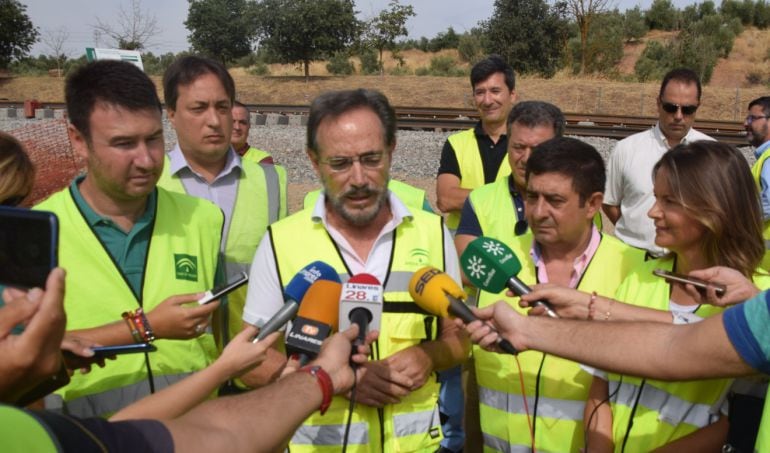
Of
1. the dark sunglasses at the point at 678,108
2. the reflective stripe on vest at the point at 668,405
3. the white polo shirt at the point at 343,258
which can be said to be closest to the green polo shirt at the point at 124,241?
the white polo shirt at the point at 343,258

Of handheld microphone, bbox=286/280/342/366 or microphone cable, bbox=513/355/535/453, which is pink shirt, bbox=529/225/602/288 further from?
handheld microphone, bbox=286/280/342/366

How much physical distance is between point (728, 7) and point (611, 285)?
177ft

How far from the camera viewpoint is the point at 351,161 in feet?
9.62

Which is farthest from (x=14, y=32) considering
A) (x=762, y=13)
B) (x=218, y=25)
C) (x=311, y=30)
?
(x=762, y=13)

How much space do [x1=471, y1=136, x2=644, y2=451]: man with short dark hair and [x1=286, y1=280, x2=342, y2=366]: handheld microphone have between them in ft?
3.70

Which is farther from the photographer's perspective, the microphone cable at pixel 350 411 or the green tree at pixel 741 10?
the green tree at pixel 741 10

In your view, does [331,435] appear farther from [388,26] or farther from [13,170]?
[388,26]

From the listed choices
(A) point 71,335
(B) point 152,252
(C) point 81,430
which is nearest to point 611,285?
(B) point 152,252

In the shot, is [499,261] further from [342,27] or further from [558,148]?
[342,27]

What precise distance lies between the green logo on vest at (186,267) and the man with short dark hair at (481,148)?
8.46 feet

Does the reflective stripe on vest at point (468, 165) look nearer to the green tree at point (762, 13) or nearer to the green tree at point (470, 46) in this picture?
the green tree at point (470, 46)

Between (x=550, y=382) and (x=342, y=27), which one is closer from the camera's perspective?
(x=550, y=382)

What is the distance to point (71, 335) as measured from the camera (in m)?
2.51

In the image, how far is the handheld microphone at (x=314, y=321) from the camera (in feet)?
7.39
